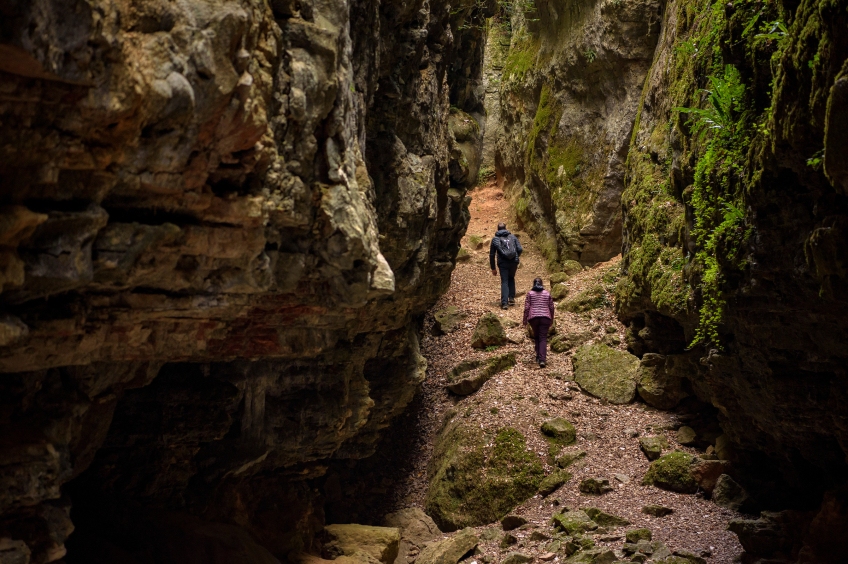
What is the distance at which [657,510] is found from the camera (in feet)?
40.4

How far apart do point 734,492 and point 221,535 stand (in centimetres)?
783

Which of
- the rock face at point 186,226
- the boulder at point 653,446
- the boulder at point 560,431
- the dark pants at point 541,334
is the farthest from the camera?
the dark pants at point 541,334

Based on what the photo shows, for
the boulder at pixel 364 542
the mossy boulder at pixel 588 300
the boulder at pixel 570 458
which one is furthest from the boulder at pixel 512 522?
the mossy boulder at pixel 588 300

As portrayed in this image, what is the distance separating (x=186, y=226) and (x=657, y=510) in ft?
30.6

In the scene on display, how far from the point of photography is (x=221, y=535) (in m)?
10.8

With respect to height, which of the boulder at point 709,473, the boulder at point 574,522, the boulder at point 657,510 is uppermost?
the boulder at point 709,473

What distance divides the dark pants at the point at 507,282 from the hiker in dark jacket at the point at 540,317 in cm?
222

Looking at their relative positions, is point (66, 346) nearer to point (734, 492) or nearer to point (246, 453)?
point (246, 453)

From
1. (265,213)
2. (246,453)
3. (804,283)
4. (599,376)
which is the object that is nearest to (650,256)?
(599,376)

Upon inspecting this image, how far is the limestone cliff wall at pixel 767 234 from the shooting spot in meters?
6.16

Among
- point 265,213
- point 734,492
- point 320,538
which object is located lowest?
point 320,538

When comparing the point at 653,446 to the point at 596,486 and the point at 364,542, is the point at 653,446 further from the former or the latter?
the point at 364,542

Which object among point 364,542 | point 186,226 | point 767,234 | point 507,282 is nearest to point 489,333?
point 507,282

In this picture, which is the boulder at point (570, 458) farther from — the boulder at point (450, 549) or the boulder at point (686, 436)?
the boulder at point (450, 549)
